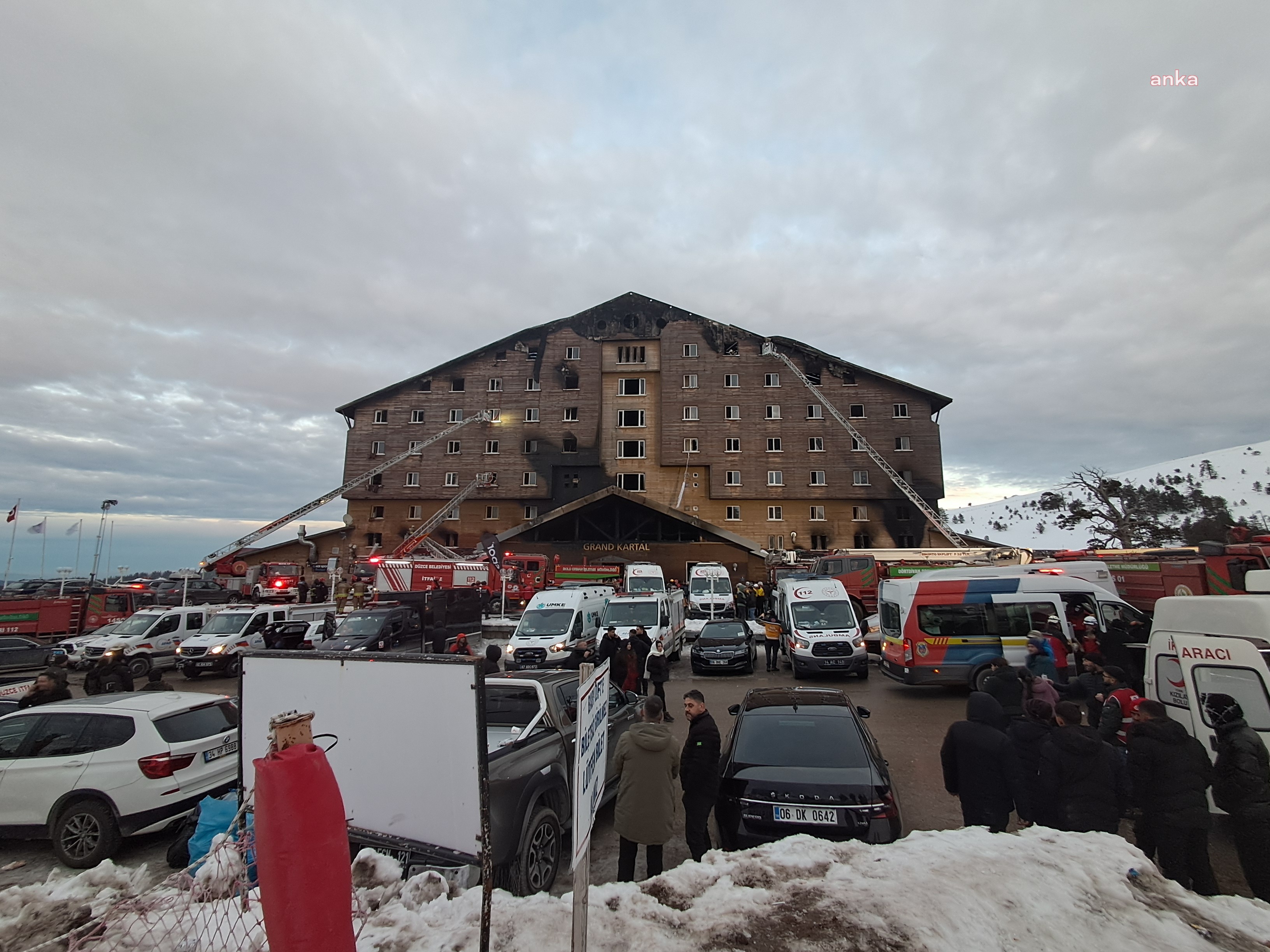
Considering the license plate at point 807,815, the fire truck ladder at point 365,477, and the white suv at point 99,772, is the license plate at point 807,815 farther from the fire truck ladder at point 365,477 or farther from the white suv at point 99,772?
the fire truck ladder at point 365,477

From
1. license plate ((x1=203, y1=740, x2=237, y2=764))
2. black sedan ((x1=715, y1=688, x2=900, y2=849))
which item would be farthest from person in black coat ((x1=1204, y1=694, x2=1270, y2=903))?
license plate ((x1=203, y1=740, x2=237, y2=764))

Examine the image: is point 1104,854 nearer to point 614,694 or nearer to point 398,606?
point 614,694

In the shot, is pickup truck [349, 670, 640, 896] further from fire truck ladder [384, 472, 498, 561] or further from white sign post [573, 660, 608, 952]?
fire truck ladder [384, 472, 498, 561]

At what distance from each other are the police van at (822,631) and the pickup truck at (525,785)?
9.54 metres

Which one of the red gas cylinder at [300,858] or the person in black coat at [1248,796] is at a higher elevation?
the red gas cylinder at [300,858]

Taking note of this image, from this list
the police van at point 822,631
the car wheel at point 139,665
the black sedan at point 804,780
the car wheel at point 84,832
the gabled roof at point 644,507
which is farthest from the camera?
the gabled roof at point 644,507

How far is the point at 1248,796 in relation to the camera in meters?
4.68

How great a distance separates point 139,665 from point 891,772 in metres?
21.2

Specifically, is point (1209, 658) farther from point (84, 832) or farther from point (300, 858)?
point (84, 832)

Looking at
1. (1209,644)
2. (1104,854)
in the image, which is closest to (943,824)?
(1104,854)

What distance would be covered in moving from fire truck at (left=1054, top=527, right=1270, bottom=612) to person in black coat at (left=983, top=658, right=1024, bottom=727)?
6.55 metres

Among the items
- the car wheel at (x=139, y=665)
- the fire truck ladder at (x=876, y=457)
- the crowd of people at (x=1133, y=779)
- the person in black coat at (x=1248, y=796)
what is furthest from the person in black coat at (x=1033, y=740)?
the fire truck ladder at (x=876, y=457)

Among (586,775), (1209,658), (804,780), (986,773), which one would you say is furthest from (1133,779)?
(586,775)

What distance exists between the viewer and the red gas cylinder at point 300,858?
96.7 inches
